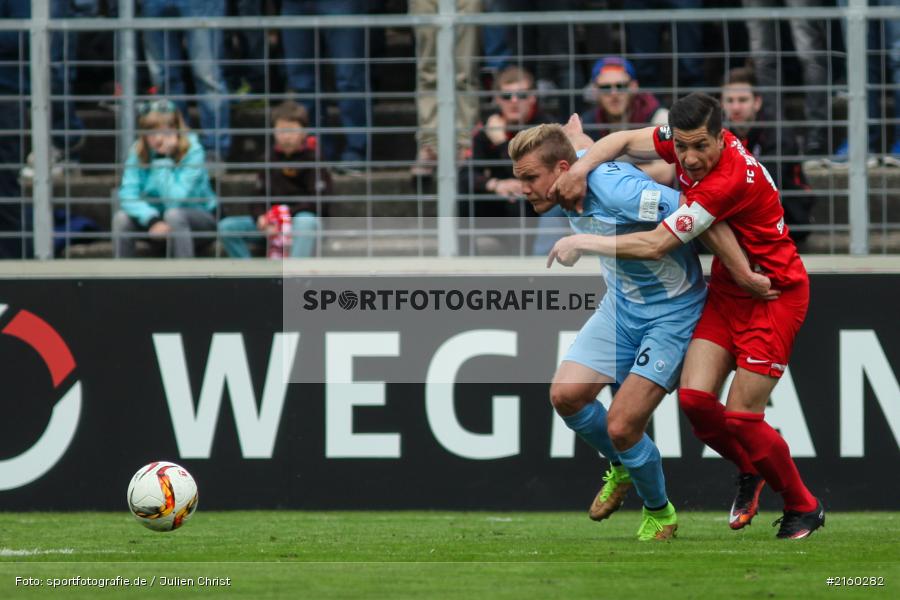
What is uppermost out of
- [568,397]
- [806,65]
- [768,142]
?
[806,65]

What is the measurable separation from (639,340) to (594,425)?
0.53m

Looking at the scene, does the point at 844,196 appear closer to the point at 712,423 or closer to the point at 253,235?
the point at 712,423

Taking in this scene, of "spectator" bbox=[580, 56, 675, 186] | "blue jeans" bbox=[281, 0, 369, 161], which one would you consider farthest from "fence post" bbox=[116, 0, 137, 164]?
"spectator" bbox=[580, 56, 675, 186]

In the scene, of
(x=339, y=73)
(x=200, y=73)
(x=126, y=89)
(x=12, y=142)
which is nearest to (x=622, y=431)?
(x=339, y=73)

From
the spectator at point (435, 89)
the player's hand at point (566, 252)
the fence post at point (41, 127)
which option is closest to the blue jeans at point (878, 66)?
the spectator at point (435, 89)

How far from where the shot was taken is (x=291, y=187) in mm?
10914

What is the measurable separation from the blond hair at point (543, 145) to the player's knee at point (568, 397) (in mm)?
1200

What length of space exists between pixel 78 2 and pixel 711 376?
21.8 feet

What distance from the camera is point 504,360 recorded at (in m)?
10.6

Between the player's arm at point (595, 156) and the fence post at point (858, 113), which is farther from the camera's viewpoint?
the fence post at point (858, 113)

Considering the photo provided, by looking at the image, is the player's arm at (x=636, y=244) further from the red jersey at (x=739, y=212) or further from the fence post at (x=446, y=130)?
the fence post at (x=446, y=130)

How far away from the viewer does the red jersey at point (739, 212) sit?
750 centimetres

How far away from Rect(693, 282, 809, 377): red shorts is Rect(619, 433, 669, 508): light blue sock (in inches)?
26.1

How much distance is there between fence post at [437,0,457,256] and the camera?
10.7 meters
